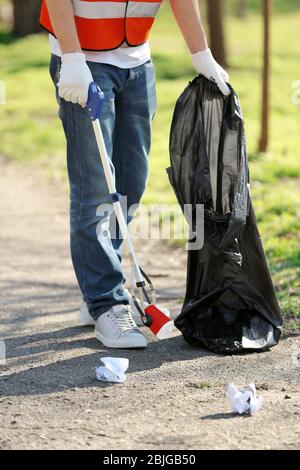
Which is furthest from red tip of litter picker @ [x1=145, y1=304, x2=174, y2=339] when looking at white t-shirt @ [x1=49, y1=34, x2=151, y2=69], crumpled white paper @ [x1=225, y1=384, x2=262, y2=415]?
white t-shirt @ [x1=49, y1=34, x2=151, y2=69]

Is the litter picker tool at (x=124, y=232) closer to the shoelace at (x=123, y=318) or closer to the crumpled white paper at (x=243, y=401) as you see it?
the shoelace at (x=123, y=318)

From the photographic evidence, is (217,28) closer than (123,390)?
No

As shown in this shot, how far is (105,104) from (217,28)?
36.2 feet

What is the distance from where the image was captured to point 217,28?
14.7m

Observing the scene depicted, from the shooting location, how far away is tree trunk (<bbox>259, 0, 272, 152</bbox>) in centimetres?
899

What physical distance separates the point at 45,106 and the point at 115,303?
828cm

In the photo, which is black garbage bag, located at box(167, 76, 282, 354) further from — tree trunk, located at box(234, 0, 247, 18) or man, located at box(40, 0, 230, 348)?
tree trunk, located at box(234, 0, 247, 18)

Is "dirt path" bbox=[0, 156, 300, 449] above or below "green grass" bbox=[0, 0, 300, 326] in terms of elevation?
above

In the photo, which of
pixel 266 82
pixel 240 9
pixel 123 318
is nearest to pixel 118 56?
pixel 123 318

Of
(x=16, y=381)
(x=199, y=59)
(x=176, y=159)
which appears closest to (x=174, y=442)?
(x=16, y=381)

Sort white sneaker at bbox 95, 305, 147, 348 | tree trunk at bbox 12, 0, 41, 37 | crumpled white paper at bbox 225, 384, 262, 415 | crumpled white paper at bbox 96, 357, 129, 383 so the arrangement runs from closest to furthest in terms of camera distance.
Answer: crumpled white paper at bbox 225, 384, 262, 415 < crumpled white paper at bbox 96, 357, 129, 383 < white sneaker at bbox 95, 305, 147, 348 < tree trunk at bbox 12, 0, 41, 37

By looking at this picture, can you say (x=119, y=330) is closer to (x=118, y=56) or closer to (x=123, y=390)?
(x=123, y=390)

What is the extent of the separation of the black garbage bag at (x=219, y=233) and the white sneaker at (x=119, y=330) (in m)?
0.20

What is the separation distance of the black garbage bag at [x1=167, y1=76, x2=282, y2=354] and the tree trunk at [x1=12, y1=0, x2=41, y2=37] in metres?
15.0
